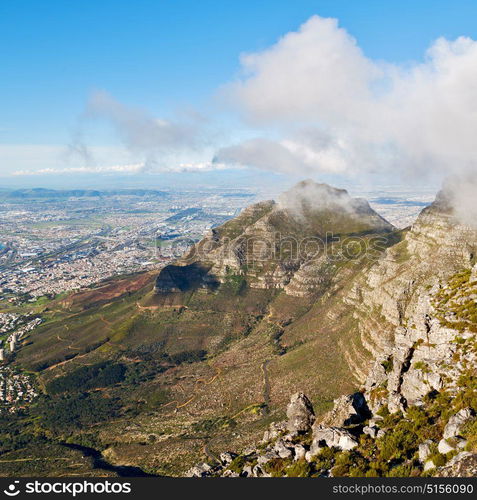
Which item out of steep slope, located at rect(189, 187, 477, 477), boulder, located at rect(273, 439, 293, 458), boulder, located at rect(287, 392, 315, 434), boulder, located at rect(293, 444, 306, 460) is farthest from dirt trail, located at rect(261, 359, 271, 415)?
boulder, located at rect(293, 444, 306, 460)

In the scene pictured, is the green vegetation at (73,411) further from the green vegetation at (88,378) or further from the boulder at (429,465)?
the boulder at (429,465)

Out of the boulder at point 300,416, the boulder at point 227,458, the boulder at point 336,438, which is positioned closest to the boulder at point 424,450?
the boulder at point 336,438

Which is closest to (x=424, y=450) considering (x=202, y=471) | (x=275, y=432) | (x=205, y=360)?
(x=275, y=432)

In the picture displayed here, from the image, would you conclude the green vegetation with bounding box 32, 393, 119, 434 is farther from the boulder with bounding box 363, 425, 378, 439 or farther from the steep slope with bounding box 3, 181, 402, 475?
the boulder with bounding box 363, 425, 378, 439

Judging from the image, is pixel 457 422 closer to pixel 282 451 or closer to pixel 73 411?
pixel 282 451

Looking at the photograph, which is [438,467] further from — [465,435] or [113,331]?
[113,331]

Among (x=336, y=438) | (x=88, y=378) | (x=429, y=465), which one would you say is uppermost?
(x=429, y=465)
